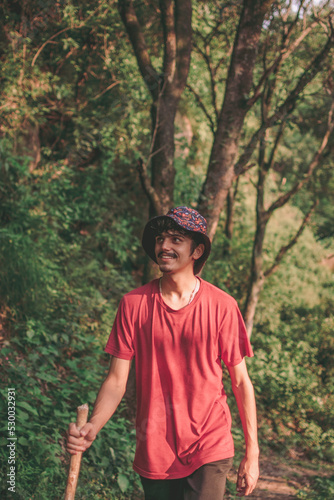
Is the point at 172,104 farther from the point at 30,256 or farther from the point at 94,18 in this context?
the point at 94,18

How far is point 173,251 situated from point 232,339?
1.89 feet

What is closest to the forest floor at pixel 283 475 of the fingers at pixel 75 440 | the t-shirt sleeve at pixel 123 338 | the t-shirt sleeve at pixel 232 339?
the t-shirt sleeve at pixel 232 339

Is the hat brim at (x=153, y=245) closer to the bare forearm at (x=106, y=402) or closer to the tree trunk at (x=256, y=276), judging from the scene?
the bare forearm at (x=106, y=402)

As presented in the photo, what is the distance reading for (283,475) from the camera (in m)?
6.22

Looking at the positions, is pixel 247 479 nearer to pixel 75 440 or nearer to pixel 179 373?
pixel 179 373

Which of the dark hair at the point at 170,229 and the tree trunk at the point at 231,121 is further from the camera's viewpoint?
the tree trunk at the point at 231,121

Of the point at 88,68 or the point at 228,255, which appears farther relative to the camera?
the point at 228,255

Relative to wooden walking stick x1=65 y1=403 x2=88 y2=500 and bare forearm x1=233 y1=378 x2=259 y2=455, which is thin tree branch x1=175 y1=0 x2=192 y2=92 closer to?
bare forearm x1=233 y1=378 x2=259 y2=455

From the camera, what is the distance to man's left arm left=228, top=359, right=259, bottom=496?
8.22 ft

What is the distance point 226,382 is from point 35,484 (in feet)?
16.6

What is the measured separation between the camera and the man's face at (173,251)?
264cm

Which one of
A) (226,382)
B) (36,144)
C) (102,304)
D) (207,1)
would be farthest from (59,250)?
(207,1)

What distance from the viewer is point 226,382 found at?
320 inches

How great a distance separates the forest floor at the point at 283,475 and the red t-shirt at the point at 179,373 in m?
3.04
